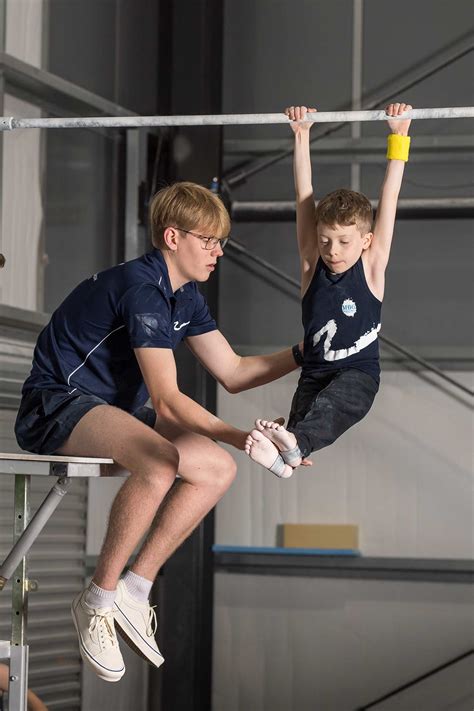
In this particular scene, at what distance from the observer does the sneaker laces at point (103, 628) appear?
278cm

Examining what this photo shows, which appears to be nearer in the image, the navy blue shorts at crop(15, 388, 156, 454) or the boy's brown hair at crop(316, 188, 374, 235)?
the navy blue shorts at crop(15, 388, 156, 454)

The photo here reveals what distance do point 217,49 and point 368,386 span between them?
108 inches

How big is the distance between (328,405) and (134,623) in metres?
0.79

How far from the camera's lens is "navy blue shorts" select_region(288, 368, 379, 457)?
113 inches

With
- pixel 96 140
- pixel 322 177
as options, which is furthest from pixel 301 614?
pixel 96 140

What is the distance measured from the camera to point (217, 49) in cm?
525

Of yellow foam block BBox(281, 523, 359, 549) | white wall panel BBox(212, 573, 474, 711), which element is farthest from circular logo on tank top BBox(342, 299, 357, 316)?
white wall panel BBox(212, 573, 474, 711)

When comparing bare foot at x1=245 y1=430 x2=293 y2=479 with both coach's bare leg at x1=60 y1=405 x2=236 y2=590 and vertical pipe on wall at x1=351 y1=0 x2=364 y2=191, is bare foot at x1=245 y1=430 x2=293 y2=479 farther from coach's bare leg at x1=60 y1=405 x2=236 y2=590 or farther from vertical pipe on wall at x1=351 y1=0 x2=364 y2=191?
vertical pipe on wall at x1=351 y1=0 x2=364 y2=191

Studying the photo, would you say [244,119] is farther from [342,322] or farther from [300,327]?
[300,327]

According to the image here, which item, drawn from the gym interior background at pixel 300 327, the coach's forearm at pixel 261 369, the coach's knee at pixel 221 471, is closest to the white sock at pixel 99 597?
the coach's knee at pixel 221 471

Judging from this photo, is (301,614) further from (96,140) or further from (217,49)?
(217,49)

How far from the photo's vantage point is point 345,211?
3.02 m

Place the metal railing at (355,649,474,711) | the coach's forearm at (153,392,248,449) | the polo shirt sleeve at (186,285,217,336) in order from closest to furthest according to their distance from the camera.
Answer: the coach's forearm at (153,392,248,449) < the polo shirt sleeve at (186,285,217,336) < the metal railing at (355,649,474,711)

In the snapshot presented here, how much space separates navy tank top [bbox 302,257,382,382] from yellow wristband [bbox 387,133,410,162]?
0.32 m
